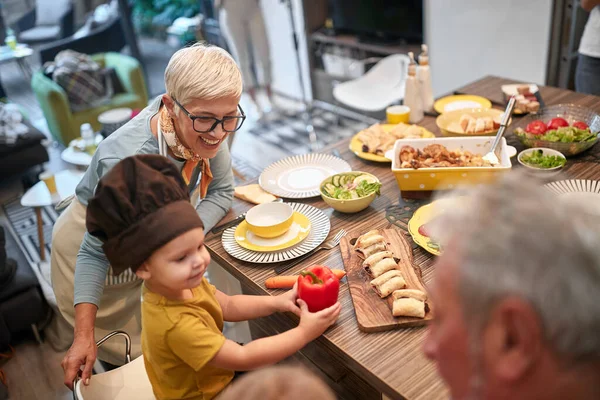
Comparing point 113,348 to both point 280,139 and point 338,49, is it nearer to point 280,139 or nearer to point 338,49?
point 280,139

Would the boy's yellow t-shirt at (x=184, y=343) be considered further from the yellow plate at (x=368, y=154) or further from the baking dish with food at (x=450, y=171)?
the yellow plate at (x=368, y=154)

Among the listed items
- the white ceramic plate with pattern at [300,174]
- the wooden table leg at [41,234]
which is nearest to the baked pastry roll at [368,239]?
the white ceramic plate with pattern at [300,174]

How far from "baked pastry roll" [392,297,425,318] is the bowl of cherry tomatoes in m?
0.94

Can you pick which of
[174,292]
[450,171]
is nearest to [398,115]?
[450,171]

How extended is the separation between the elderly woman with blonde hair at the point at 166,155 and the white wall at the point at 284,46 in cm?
383

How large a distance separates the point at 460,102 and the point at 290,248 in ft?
4.11

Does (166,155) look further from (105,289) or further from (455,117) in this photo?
(455,117)

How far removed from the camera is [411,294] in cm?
128

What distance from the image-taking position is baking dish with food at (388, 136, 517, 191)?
1607mm

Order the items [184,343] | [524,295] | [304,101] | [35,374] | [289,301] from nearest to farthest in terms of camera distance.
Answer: [524,295] < [184,343] < [289,301] < [35,374] < [304,101]

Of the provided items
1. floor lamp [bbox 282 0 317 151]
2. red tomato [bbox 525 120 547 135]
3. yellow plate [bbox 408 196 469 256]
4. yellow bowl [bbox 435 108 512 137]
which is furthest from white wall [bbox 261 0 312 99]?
yellow plate [bbox 408 196 469 256]

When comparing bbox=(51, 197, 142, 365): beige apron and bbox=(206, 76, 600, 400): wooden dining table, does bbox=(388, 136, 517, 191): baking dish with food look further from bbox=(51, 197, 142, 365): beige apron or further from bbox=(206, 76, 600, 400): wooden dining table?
bbox=(51, 197, 142, 365): beige apron

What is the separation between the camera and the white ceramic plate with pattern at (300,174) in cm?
189

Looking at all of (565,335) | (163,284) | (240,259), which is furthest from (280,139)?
(565,335)
